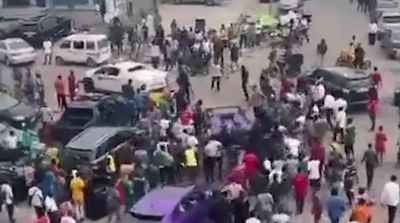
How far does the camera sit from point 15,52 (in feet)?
125

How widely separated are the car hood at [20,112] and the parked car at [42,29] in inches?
455

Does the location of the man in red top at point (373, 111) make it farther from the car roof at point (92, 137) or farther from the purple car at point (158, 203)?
the purple car at point (158, 203)

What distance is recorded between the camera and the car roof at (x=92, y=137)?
82.6 ft

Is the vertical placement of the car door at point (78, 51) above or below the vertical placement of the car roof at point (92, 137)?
below

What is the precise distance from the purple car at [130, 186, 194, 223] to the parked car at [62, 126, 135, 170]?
283 centimetres

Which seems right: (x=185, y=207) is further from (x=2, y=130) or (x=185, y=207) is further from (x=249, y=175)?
(x=2, y=130)

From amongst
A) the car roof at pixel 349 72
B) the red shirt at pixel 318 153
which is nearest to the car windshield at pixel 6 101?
the car roof at pixel 349 72

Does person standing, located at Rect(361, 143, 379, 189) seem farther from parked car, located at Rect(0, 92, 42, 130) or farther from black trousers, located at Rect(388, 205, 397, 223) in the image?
parked car, located at Rect(0, 92, 42, 130)

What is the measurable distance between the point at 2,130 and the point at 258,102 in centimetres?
668

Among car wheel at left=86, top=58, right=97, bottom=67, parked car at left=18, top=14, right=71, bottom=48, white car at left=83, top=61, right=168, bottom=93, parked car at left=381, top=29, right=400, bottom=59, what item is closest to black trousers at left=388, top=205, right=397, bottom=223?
white car at left=83, top=61, right=168, bottom=93

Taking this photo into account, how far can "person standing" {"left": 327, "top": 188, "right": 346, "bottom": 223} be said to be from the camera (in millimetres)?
21625

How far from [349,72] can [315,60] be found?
6537 millimetres

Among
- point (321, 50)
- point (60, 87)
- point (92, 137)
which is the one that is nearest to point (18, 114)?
point (60, 87)

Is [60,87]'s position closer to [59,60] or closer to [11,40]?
[59,60]
